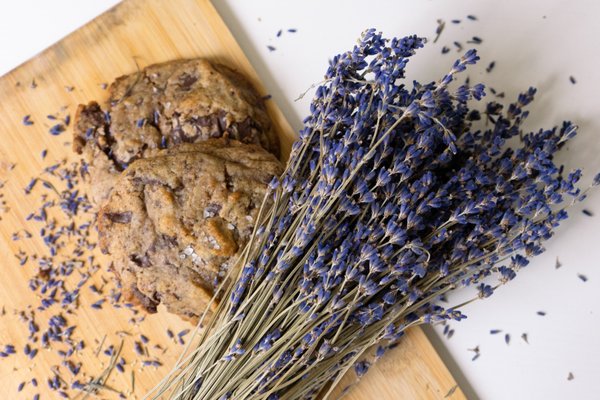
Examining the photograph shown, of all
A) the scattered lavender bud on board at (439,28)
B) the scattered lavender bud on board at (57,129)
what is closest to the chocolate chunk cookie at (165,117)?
the scattered lavender bud on board at (57,129)

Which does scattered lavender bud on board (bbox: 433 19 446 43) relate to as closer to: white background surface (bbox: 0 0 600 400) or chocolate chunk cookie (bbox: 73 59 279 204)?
white background surface (bbox: 0 0 600 400)

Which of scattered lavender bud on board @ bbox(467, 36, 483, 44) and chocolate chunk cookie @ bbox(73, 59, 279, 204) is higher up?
chocolate chunk cookie @ bbox(73, 59, 279, 204)

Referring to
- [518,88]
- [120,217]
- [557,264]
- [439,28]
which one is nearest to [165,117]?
[120,217]

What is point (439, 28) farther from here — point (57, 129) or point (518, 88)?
point (57, 129)

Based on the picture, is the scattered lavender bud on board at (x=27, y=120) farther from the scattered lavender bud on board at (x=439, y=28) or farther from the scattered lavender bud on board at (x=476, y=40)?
the scattered lavender bud on board at (x=476, y=40)

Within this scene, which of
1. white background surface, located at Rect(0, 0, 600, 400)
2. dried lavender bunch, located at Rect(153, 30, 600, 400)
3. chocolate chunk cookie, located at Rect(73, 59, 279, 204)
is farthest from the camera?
white background surface, located at Rect(0, 0, 600, 400)

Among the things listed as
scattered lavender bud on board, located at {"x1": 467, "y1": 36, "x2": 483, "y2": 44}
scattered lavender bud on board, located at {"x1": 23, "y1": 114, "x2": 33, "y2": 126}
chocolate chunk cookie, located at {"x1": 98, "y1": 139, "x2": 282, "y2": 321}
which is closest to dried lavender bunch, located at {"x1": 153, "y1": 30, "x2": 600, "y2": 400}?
chocolate chunk cookie, located at {"x1": 98, "y1": 139, "x2": 282, "y2": 321}

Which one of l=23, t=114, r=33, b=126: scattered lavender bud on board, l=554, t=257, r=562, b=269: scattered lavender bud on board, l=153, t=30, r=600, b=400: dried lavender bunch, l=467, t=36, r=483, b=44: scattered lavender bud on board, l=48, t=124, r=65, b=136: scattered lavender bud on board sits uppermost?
l=23, t=114, r=33, b=126: scattered lavender bud on board
